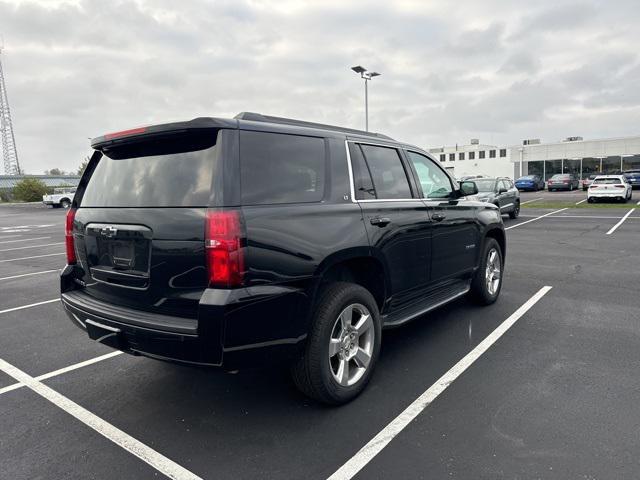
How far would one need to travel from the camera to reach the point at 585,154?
4800 centimetres

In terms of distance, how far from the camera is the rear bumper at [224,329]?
2535 mm

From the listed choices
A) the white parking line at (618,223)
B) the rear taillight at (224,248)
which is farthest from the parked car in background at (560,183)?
the rear taillight at (224,248)

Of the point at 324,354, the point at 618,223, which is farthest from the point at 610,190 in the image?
the point at 324,354

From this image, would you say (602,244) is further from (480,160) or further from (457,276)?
(480,160)

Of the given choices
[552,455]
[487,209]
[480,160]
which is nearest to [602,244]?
[487,209]

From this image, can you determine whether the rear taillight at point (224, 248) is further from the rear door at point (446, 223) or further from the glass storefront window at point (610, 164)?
the glass storefront window at point (610, 164)

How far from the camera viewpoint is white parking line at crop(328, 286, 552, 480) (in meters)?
2.56

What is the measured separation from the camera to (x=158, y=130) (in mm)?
2863

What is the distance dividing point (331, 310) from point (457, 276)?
7.10ft

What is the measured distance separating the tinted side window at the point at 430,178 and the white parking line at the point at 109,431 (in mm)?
3050

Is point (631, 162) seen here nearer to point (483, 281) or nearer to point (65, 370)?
point (483, 281)

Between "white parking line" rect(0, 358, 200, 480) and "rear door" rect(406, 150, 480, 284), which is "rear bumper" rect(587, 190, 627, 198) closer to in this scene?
"rear door" rect(406, 150, 480, 284)

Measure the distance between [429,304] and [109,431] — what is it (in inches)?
108

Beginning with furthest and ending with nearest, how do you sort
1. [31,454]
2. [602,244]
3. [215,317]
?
[602,244], [31,454], [215,317]
